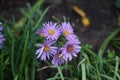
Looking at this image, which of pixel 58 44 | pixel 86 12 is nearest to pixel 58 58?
pixel 58 44

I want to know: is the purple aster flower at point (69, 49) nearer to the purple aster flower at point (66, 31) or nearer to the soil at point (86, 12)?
the purple aster flower at point (66, 31)

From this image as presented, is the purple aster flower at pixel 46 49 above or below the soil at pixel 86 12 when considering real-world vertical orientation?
below

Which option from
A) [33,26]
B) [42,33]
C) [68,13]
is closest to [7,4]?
[68,13]

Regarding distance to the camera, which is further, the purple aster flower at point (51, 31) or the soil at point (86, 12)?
the soil at point (86, 12)

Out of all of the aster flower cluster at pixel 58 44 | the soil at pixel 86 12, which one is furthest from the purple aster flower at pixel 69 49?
the soil at pixel 86 12

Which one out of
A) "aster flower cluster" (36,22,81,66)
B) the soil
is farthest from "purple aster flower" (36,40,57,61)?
the soil

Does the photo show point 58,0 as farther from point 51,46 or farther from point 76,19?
point 51,46

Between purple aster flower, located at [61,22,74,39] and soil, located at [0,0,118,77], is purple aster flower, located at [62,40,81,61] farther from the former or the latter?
soil, located at [0,0,118,77]
